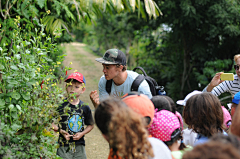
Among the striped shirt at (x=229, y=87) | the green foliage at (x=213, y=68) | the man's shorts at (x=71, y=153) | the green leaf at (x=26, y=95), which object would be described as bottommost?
the man's shorts at (x=71, y=153)

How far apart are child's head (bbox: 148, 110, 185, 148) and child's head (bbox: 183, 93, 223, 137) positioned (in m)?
0.24

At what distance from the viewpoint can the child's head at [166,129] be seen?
1844mm

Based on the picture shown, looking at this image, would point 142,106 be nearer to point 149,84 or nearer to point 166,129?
Answer: point 166,129

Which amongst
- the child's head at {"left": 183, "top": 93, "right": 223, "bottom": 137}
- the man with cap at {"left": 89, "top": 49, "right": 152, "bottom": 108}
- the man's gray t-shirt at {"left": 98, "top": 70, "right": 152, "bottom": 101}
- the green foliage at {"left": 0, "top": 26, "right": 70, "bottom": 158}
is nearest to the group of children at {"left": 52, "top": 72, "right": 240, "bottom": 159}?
the child's head at {"left": 183, "top": 93, "right": 223, "bottom": 137}

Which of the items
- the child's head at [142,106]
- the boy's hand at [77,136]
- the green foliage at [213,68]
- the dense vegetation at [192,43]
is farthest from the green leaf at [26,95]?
the green foliage at [213,68]

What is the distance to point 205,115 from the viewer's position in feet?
6.70

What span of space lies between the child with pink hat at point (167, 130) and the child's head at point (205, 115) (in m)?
0.24

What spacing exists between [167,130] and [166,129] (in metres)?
0.01

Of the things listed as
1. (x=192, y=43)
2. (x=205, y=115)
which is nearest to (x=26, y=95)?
(x=205, y=115)

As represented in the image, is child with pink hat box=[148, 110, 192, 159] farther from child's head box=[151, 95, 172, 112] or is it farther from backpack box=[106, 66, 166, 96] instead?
backpack box=[106, 66, 166, 96]

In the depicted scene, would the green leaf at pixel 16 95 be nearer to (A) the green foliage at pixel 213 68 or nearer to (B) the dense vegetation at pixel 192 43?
(B) the dense vegetation at pixel 192 43

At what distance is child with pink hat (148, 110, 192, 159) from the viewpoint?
1843 mm

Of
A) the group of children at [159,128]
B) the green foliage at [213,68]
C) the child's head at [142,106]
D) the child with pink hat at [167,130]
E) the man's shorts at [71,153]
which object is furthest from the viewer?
the green foliage at [213,68]

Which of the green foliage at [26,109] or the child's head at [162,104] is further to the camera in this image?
the child's head at [162,104]
